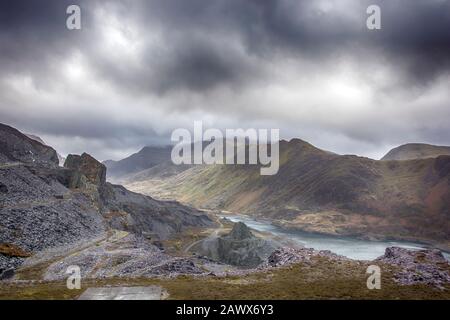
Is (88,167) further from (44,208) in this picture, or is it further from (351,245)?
(351,245)

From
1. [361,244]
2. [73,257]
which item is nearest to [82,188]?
[73,257]

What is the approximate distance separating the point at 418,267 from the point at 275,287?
17694 millimetres

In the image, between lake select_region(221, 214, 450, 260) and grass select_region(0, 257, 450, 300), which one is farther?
lake select_region(221, 214, 450, 260)

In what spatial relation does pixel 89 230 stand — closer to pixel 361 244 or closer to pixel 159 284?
pixel 159 284

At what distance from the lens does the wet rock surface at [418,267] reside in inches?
1328

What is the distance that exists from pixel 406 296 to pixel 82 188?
9372cm

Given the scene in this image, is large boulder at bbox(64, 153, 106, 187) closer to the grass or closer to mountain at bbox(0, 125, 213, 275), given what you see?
mountain at bbox(0, 125, 213, 275)

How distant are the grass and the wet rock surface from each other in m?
1.40

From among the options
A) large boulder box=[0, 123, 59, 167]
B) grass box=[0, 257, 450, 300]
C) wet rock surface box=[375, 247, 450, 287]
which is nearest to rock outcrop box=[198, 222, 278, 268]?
wet rock surface box=[375, 247, 450, 287]

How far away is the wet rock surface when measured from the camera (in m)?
33.7

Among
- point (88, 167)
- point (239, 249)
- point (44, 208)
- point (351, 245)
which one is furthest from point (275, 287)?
point (351, 245)

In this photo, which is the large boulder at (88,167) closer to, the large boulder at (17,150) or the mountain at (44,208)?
the mountain at (44,208)

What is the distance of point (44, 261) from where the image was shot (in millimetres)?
49219
